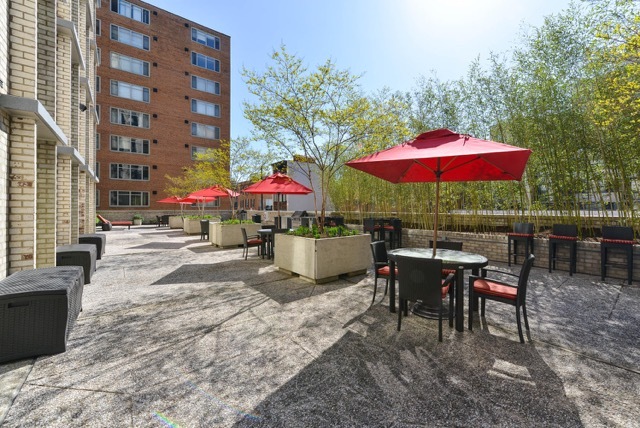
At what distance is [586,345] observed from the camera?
2795 millimetres

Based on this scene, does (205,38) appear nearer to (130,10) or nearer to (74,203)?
(130,10)

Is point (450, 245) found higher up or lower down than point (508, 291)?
higher up

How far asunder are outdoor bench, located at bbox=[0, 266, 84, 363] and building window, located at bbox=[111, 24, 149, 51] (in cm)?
2778

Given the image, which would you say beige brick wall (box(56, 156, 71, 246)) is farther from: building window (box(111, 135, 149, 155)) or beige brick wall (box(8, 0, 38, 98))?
building window (box(111, 135, 149, 155))

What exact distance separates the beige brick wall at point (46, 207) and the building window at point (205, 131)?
23395 mm

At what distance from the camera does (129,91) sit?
75.4ft

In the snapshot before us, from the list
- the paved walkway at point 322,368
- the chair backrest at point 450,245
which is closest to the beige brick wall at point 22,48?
the paved walkway at point 322,368

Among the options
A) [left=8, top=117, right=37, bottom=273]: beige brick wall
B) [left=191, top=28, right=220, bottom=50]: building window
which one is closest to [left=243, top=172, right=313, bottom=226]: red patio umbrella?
[left=8, top=117, right=37, bottom=273]: beige brick wall

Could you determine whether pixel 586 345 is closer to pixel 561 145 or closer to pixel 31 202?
pixel 561 145

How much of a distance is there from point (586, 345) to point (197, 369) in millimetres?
3641

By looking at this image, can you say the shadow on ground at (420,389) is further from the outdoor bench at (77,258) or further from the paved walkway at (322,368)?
the outdoor bench at (77,258)

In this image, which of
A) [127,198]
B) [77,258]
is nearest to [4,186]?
[77,258]

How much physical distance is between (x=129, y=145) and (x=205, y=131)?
248 inches

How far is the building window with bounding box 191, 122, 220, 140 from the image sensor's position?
26.1m
